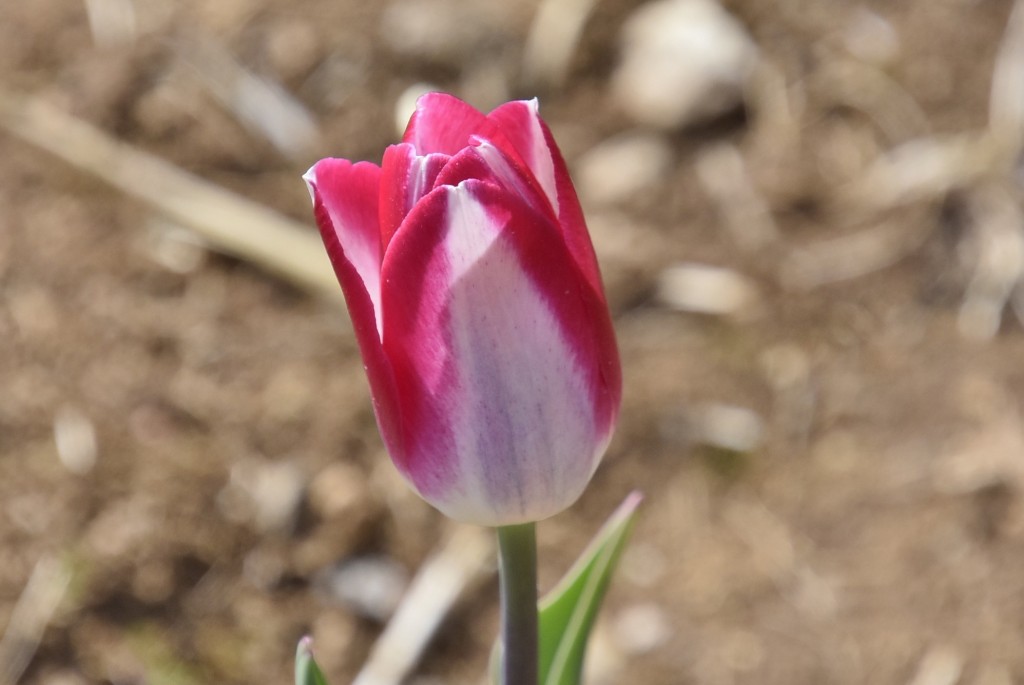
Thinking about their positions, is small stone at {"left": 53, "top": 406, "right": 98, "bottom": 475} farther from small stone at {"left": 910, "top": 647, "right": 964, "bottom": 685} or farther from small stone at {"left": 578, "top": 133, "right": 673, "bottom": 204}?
small stone at {"left": 910, "top": 647, "right": 964, "bottom": 685}

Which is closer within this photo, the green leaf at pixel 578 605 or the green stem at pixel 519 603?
the green stem at pixel 519 603

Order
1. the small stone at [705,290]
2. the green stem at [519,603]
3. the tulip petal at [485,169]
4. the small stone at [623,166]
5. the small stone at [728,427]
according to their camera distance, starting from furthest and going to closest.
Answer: the small stone at [623,166] < the small stone at [705,290] < the small stone at [728,427] < the green stem at [519,603] < the tulip petal at [485,169]

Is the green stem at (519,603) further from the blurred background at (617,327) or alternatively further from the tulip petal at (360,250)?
the blurred background at (617,327)

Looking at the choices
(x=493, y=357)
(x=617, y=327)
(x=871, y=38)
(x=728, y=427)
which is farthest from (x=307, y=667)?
(x=871, y=38)

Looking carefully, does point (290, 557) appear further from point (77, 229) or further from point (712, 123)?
point (712, 123)

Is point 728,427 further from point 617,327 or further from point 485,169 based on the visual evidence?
point 485,169

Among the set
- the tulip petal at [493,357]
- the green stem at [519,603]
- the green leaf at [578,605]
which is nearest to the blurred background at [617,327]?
the green leaf at [578,605]

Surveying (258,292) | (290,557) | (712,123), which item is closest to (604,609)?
(290,557)

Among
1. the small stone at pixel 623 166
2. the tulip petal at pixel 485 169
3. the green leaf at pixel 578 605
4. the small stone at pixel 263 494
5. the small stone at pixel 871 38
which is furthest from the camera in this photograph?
the small stone at pixel 871 38
